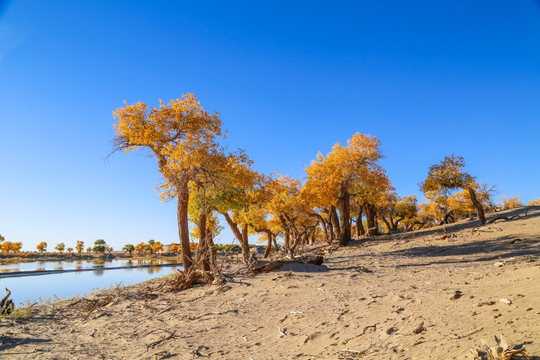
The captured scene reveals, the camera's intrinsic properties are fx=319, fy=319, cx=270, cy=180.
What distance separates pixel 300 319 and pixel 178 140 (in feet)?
38.2

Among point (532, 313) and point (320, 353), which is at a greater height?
point (532, 313)

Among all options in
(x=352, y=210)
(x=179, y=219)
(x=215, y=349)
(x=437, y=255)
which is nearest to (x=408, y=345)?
(x=215, y=349)

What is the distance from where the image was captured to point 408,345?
213 inches

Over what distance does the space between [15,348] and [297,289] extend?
784cm

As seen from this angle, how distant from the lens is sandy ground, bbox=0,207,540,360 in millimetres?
5590

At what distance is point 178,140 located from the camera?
1661 centimetres

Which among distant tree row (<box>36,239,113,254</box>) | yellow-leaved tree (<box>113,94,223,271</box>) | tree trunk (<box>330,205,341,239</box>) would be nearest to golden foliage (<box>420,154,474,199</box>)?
tree trunk (<box>330,205,341,239</box>)

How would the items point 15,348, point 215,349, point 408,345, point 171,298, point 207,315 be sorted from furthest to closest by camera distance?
1. point 171,298
2. point 207,315
3. point 15,348
4. point 215,349
5. point 408,345

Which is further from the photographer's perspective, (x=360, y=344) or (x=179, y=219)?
(x=179, y=219)

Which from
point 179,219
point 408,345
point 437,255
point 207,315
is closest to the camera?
point 408,345

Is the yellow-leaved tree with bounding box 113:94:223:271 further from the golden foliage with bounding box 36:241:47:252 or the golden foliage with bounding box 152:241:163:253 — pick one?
the golden foliage with bounding box 36:241:47:252

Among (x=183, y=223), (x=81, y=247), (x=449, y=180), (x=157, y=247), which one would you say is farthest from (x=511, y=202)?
(x=81, y=247)

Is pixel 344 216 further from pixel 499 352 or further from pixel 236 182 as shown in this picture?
pixel 499 352

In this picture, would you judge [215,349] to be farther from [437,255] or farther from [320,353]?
[437,255]
